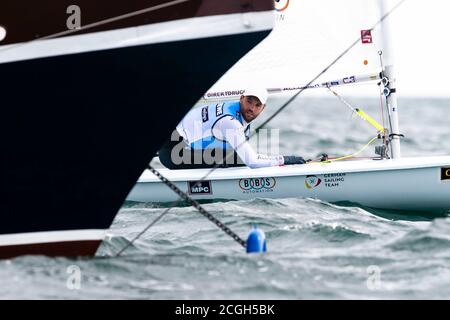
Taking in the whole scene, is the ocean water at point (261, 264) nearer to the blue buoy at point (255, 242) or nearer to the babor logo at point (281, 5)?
the blue buoy at point (255, 242)

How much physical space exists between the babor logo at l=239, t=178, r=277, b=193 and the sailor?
152 mm

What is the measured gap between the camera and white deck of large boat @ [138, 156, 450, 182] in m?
7.67

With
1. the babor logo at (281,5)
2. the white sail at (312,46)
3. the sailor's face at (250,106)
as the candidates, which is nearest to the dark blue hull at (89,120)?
the sailor's face at (250,106)

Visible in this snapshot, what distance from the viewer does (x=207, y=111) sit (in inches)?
318

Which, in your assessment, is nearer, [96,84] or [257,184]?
[96,84]

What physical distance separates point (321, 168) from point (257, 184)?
58 cm

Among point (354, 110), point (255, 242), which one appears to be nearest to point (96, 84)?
point (255, 242)

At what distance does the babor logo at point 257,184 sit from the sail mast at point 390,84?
3.97 feet

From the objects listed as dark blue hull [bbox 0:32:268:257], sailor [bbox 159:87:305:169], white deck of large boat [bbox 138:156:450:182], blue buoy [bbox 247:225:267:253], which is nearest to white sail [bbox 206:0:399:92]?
sailor [bbox 159:87:305:169]

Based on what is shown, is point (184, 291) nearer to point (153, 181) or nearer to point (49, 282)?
point (49, 282)

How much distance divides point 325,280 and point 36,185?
5.46 ft

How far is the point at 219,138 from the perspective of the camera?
7996 mm

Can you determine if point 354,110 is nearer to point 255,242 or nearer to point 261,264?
point 255,242

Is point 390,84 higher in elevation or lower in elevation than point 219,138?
higher
